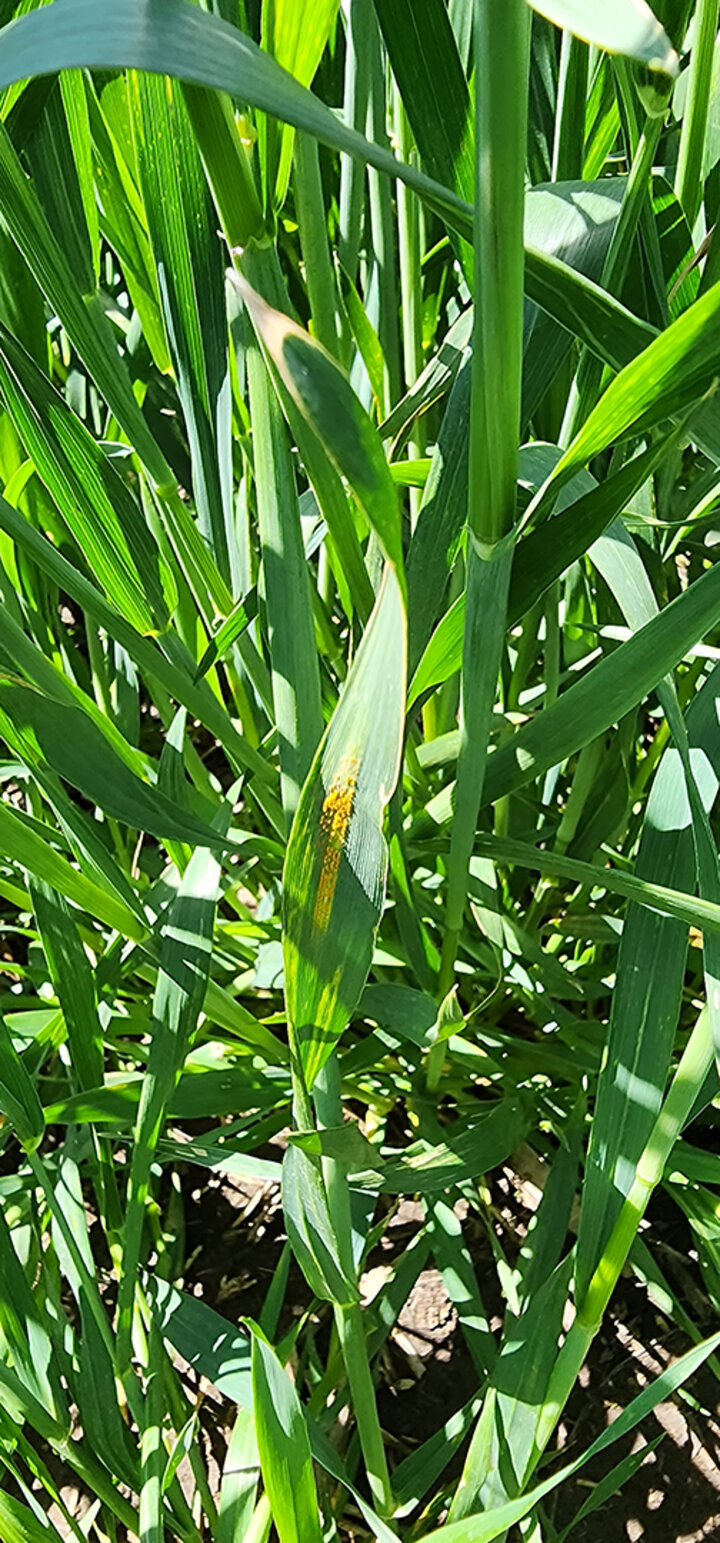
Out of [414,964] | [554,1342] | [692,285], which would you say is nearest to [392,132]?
[692,285]

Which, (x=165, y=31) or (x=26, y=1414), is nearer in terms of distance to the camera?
(x=165, y=31)

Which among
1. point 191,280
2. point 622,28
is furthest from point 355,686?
point 191,280

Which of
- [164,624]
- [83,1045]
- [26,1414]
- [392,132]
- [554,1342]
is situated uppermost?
[392,132]

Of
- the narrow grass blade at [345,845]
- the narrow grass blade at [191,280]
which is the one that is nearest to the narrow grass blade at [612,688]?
the narrow grass blade at [345,845]

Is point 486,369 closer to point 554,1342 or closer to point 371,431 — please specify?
point 371,431

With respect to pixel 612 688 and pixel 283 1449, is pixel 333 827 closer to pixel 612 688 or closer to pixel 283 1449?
pixel 612 688

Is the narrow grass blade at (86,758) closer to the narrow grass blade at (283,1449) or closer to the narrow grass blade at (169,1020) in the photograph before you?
the narrow grass blade at (169,1020)
